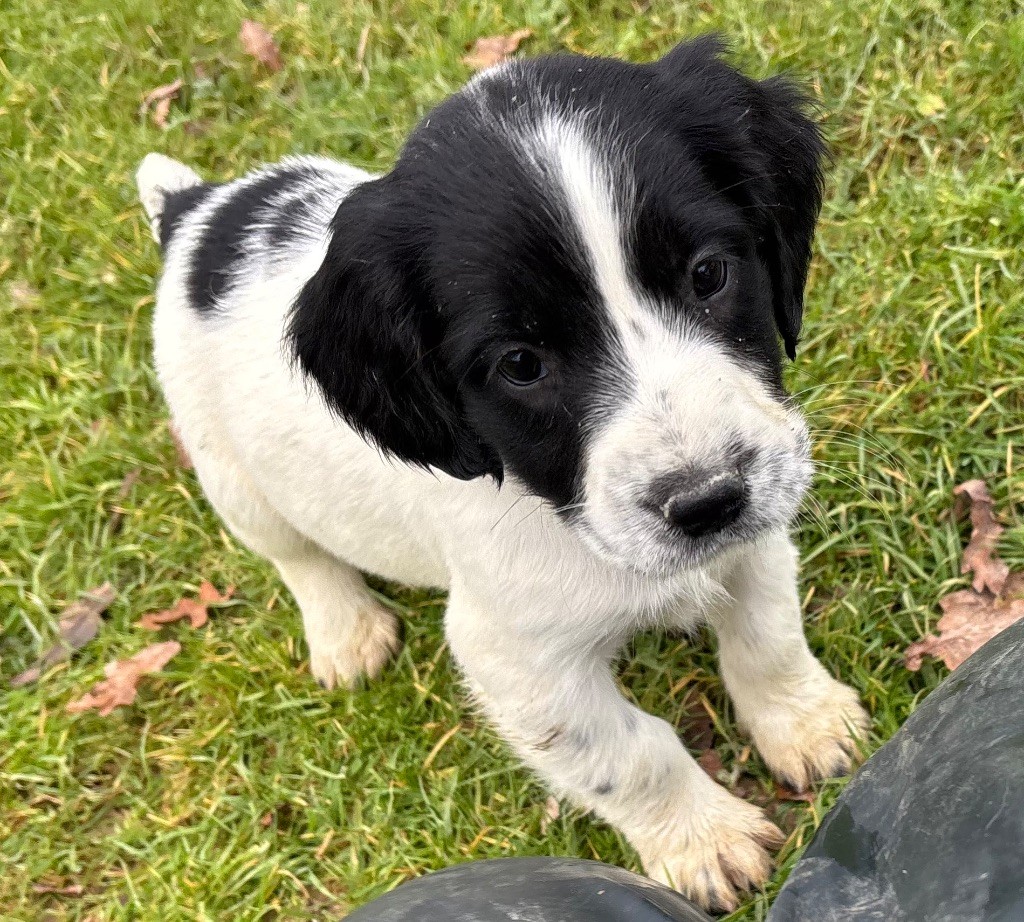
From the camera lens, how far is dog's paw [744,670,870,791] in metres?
3.38

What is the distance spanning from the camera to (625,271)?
2238 millimetres

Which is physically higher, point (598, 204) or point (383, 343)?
point (598, 204)

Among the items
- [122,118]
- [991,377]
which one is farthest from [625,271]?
[122,118]

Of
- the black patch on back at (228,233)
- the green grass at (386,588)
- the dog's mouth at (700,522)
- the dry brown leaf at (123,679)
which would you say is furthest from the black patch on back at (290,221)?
the dry brown leaf at (123,679)

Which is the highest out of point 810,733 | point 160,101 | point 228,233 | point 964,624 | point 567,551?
point 228,233

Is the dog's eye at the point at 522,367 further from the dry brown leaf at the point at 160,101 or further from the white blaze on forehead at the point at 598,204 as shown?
the dry brown leaf at the point at 160,101

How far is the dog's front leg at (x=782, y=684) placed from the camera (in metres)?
3.24

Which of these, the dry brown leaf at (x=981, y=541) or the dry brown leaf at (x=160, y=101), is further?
the dry brown leaf at (x=160, y=101)

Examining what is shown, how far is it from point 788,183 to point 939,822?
152 centimetres

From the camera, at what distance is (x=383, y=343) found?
102 inches

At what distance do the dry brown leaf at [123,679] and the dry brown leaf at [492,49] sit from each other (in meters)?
3.10

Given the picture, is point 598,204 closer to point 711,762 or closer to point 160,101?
point 711,762

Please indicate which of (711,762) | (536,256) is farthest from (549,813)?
(536,256)

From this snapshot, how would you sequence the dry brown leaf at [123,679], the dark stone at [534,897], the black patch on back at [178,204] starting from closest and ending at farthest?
the dark stone at [534,897], the black patch on back at [178,204], the dry brown leaf at [123,679]
